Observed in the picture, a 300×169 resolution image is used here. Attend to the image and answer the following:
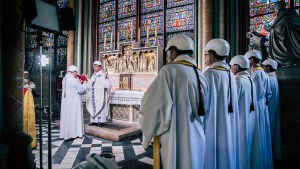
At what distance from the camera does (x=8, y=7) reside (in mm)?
2889

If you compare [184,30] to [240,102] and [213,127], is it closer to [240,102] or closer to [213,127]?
[240,102]

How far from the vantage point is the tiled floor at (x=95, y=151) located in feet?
13.4

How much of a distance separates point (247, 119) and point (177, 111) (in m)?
1.64

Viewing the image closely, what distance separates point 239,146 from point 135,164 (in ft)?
6.04

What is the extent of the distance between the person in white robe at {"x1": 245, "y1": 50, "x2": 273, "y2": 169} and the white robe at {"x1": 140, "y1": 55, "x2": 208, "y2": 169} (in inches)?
79.4

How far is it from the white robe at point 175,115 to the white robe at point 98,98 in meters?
4.65

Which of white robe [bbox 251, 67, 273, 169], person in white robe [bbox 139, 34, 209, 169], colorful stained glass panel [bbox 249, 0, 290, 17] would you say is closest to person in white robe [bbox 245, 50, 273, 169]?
white robe [bbox 251, 67, 273, 169]

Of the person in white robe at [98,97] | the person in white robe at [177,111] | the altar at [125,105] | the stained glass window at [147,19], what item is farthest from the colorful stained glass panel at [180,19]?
the person in white robe at [177,111]

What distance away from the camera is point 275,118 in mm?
4543

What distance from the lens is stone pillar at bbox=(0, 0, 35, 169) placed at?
2846 millimetres

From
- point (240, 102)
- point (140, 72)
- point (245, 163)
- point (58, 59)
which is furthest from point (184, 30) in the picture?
point (58, 59)

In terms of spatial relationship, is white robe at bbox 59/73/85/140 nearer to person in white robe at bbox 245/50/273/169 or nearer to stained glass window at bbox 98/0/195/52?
stained glass window at bbox 98/0/195/52

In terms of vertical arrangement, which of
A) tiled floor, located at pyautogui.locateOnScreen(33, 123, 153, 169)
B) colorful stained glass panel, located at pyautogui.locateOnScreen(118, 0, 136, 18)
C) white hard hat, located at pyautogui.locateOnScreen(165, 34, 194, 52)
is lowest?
tiled floor, located at pyautogui.locateOnScreen(33, 123, 153, 169)

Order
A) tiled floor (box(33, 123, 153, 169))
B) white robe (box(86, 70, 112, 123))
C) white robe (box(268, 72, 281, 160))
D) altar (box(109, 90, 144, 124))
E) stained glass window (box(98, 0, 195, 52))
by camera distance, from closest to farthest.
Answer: tiled floor (box(33, 123, 153, 169))
white robe (box(268, 72, 281, 160))
white robe (box(86, 70, 112, 123))
altar (box(109, 90, 144, 124))
stained glass window (box(98, 0, 195, 52))
